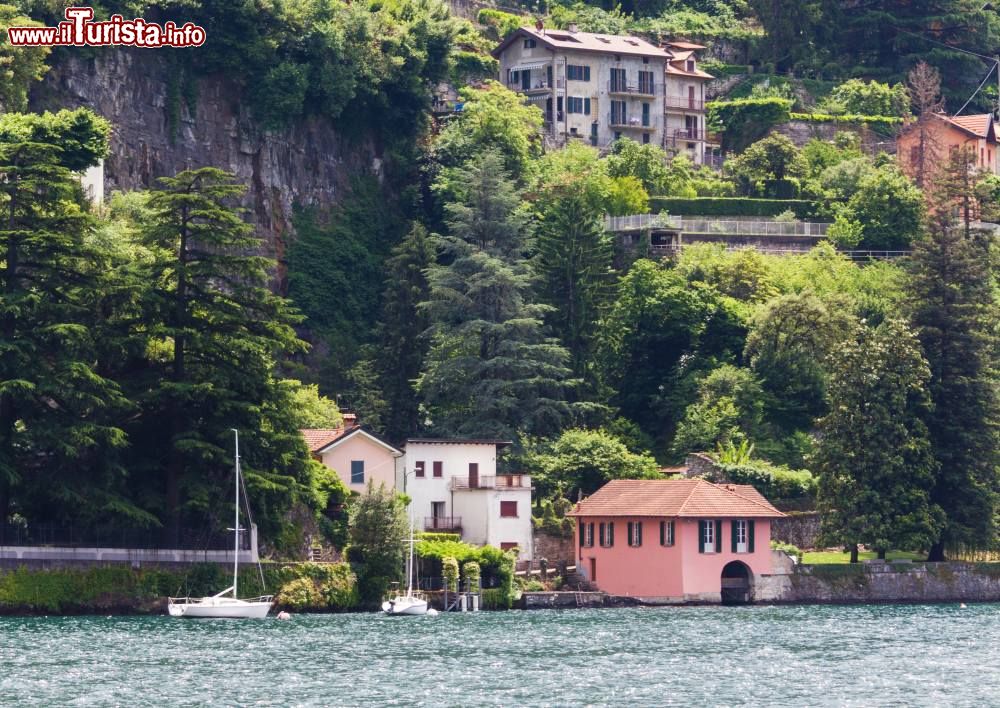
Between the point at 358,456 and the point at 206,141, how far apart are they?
25615 mm

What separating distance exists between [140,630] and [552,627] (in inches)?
587

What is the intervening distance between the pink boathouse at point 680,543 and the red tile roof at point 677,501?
41 millimetres

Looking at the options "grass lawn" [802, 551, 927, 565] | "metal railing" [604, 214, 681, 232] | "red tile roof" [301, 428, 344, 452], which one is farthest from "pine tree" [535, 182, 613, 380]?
"red tile roof" [301, 428, 344, 452]

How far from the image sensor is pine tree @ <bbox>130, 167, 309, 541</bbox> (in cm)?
10025

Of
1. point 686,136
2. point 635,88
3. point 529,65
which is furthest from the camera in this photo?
point 686,136

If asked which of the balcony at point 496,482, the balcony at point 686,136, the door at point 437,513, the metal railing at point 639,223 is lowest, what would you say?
the door at point 437,513

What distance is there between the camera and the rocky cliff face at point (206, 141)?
127 metres

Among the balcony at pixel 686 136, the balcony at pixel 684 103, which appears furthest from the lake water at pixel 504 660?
the balcony at pixel 684 103

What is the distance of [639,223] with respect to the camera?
14088 centimetres

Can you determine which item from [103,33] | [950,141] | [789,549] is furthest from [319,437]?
[950,141]

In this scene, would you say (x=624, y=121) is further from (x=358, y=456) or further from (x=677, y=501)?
(x=358, y=456)

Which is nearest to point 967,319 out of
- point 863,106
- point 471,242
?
point 471,242

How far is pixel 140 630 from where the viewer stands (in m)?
90.8

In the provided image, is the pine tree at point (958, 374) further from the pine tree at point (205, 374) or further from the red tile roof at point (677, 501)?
the pine tree at point (205, 374)
